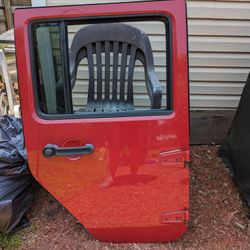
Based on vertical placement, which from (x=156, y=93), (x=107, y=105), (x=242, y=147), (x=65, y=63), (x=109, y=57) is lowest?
(x=242, y=147)

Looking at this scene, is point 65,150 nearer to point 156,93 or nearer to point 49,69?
point 49,69

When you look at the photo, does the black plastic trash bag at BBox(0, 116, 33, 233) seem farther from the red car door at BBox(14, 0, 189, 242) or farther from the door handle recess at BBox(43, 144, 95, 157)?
the door handle recess at BBox(43, 144, 95, 157)

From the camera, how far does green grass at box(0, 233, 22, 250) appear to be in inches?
78.3

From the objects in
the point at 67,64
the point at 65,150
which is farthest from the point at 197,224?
the point at 67,64

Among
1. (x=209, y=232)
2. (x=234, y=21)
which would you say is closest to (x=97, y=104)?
(x=209, y=232)

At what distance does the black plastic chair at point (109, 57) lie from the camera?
2.25 m

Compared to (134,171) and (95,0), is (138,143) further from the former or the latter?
(95,0)

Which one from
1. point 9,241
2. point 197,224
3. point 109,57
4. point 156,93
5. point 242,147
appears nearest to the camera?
point 156,93

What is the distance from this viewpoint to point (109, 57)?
7.53 ft

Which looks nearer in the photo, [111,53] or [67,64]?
[67,64]

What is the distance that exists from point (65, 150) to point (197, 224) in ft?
3.60

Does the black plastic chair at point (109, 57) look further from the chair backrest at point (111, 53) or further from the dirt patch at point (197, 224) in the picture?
the dirt patch at point (197, 224)

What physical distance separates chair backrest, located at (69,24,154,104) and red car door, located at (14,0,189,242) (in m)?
0.57

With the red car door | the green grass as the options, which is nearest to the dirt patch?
the green grass
